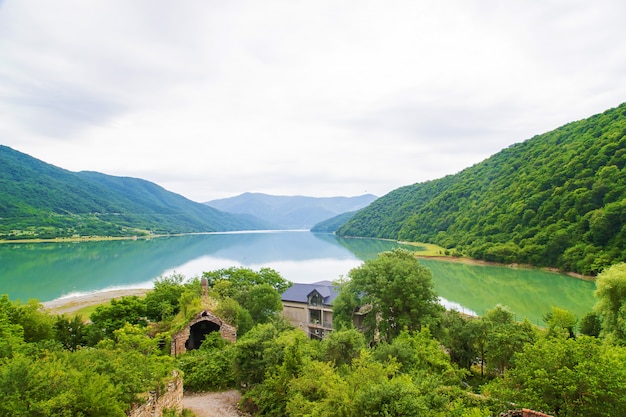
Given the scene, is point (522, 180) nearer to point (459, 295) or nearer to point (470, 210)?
point (470, 210)

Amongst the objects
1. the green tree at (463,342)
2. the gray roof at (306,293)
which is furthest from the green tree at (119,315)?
the green tree at (463,342)

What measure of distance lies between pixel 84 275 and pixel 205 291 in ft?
134

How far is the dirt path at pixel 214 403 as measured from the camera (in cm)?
1373

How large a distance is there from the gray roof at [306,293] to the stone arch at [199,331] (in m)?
7.52

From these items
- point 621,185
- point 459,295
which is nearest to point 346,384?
point 459,295

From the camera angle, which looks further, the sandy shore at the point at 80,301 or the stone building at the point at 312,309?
the sandy shore at the point at 80,301

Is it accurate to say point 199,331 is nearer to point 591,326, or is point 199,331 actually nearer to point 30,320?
point 30,320

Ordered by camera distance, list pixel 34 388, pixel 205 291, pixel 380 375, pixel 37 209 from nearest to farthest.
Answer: pixel 34 388 → pixel 380 375 → pixel 205 291 → pixel 37 209

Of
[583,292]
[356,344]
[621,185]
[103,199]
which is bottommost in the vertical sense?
[583,292]

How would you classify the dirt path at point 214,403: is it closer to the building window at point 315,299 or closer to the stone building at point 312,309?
the stone building at point 312,309

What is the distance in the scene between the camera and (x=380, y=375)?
9.94 meters

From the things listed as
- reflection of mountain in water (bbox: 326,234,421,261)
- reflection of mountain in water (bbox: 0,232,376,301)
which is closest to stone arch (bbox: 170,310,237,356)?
reflection of mountain in water (bbox: 0,232,376,301)

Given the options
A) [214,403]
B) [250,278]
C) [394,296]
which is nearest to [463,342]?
[394,296]

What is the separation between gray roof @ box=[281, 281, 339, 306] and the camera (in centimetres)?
2598
